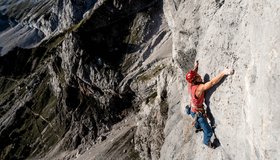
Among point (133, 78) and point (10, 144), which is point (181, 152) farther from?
point (10, 144)

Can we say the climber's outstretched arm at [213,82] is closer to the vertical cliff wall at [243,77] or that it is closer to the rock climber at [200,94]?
the rock climber at [200,94]

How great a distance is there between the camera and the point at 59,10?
180m

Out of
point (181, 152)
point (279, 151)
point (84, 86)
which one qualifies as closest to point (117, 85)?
point (84, 86)

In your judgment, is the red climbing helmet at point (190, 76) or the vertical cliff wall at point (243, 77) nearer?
the vertical cliff wall at point (243, 77)

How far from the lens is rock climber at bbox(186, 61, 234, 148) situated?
58.6ft

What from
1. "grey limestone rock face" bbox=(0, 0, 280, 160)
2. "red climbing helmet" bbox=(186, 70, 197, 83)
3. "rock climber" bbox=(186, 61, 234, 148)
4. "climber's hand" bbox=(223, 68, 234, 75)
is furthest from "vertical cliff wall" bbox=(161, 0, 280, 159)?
"red climbing helmet" bbox=(186, 70, 197, 83)

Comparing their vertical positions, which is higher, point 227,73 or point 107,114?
point 227,73

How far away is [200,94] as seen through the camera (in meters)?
18.6

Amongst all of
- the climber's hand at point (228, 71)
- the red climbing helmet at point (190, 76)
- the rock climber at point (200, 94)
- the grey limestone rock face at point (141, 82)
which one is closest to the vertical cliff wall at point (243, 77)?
the grey limestone rock face at point (141, 82)

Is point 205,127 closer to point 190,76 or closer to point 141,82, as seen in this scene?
point 190,76

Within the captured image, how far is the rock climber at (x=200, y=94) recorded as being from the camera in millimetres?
17859

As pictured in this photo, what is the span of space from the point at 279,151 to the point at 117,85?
301 ft

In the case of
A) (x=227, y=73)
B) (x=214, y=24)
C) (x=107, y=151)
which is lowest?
(x=107, y=151)

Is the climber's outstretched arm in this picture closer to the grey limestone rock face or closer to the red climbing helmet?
the grey limestone rock face
